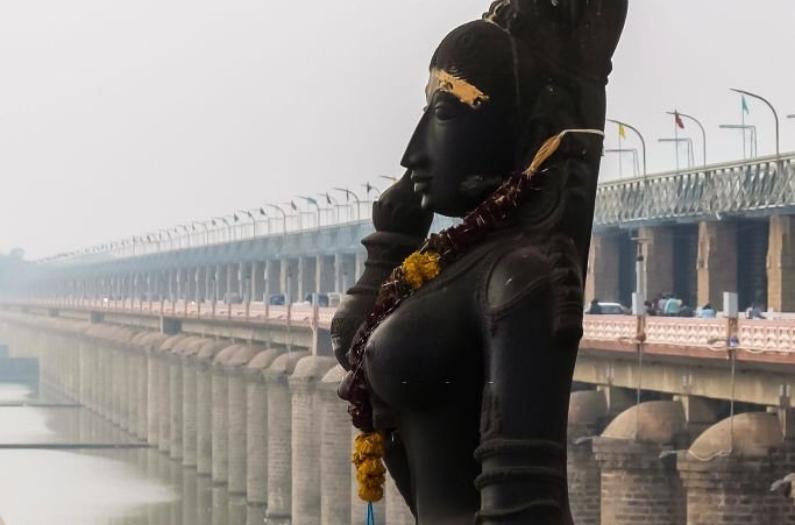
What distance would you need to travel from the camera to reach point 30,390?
522 ft

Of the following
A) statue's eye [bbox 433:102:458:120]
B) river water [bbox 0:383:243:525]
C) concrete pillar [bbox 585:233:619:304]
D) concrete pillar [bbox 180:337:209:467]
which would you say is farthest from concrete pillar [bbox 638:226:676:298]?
statue's eye [bbox 433:102:458:120]

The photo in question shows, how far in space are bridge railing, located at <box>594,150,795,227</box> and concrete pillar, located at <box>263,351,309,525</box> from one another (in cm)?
1264

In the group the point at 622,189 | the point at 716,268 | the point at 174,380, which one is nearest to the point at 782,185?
the point at 716,268

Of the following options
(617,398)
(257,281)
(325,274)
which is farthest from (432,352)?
(257,281)

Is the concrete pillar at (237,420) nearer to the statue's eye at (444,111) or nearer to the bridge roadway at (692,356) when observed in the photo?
the bridge roadway at (692,356)

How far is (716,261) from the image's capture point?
4666 centimetres

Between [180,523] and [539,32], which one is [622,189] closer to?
[180,523]

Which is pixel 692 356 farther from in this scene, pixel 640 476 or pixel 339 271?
pixel 339 271

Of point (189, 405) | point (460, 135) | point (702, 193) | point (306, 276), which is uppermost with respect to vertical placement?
point (702, 193)

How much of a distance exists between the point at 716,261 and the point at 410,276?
1638 inches

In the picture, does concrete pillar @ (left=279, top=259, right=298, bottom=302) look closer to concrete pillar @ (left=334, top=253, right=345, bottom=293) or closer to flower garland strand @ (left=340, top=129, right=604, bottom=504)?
concrete pillar @ (left=334, top=253, right=345, bottom=293)

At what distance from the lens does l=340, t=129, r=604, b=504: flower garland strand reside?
18.5 ft

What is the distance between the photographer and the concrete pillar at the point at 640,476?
29.2 metres

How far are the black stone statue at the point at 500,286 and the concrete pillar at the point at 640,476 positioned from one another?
23755 mm
